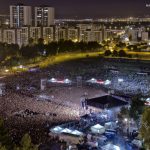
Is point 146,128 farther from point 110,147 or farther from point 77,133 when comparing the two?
point 77,133

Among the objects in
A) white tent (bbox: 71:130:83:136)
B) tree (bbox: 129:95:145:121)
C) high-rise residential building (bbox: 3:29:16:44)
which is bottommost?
white tent (bbox: 71:130:83:136)

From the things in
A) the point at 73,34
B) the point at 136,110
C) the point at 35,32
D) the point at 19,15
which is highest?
the point at 19,15

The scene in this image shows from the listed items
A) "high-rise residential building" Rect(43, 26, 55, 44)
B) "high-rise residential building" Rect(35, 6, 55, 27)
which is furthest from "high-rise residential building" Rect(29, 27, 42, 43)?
"high-rise residential building" Rect(35, 6, 55, 27)

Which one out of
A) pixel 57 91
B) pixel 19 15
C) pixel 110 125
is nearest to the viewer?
pixel 110 125

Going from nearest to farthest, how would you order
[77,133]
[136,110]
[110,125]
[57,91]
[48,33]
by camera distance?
[77,133], [136,110], [110,125], [57,91], [48,33]

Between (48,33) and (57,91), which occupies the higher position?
(48,33)

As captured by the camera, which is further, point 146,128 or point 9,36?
point 9,36

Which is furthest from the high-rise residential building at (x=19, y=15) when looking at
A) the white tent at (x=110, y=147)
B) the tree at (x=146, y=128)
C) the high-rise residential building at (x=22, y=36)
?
the tree at (x=146, y=128)

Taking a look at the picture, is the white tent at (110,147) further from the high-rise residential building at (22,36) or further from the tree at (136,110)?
the high-rise residential building at (22,36)

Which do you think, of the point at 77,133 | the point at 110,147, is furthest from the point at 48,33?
the point at 110,147

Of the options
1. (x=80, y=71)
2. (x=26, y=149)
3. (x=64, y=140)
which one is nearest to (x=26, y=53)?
(x=80, y=71)

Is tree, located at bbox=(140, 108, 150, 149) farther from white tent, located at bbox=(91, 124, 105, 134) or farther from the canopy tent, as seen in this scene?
the canopy tent
